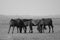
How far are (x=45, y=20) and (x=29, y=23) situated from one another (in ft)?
7.24

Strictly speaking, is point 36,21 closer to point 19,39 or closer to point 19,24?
point 19,24

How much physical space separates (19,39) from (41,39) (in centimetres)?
196

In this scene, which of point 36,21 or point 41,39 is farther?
point 36,21

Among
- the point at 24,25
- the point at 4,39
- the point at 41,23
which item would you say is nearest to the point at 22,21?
the point at 24,25

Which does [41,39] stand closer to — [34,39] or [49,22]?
[34,39]

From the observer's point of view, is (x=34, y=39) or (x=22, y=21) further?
(x=22, y=21)

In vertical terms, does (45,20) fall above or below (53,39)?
above

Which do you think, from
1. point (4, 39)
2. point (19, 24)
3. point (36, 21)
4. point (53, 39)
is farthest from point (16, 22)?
point (53, 39)

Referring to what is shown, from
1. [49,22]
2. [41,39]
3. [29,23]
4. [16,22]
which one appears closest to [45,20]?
[49,22]

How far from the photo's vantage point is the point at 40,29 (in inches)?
967

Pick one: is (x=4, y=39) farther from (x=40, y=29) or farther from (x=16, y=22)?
(x=40, y=29)

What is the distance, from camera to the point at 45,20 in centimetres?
2456

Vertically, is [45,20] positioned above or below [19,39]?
above

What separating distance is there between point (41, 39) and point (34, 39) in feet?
2.04
